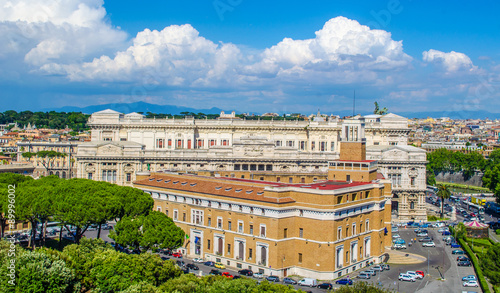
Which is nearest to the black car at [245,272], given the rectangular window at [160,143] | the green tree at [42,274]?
the green tree at [42,274]

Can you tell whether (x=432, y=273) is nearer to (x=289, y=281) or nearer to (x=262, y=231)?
(x=289, y=281)

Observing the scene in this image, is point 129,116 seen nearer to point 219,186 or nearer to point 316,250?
point 219,186

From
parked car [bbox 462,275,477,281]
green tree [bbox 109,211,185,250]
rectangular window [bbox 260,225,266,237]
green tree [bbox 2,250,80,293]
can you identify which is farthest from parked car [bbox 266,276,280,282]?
parked car [bbox 462,275,477,281]

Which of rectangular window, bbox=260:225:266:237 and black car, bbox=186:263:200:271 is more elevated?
rectangular window, bbox=260:225:266:237

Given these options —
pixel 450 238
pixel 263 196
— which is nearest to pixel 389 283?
pixel 263 196

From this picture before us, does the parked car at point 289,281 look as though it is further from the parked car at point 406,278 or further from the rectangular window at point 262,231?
the parked car at point 406,278

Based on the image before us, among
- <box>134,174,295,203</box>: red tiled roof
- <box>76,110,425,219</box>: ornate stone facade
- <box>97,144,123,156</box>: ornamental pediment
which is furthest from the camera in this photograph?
<box>76,110,425,219</box>: ornate stone facade

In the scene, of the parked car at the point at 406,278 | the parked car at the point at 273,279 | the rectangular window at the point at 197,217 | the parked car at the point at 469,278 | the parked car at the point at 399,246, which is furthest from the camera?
the parked car at the point at 399,246

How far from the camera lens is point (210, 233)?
67.7 meters

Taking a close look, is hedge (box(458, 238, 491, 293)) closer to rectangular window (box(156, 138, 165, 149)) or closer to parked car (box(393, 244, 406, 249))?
parked car (box(393, 244, 406, 249))

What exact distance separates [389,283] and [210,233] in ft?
72.3

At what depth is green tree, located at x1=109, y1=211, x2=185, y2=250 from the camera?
59562 millimetres

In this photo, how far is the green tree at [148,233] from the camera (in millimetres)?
59562

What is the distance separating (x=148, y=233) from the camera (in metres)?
59.7
